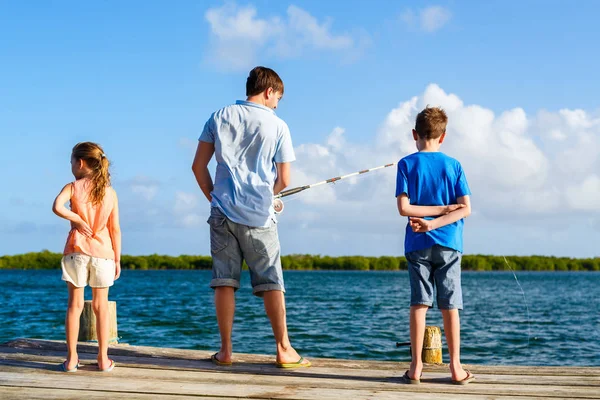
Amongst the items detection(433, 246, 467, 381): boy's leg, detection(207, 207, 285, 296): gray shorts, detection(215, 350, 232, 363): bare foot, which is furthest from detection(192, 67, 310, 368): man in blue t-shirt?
detection(433, 246, 467, 381): boy's leg

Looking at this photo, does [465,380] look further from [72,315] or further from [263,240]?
[72,315]

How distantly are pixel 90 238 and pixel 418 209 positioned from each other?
188 cm

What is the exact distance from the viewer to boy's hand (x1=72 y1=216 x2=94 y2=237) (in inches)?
157

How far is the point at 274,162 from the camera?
13.7 feet

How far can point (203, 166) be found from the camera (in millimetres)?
4195

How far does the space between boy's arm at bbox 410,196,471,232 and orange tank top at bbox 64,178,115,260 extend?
5.82 ft

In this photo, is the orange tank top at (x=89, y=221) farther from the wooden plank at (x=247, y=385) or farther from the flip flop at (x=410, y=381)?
the flip flop at (x=410, y=381)

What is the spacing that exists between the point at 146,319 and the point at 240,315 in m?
3.17

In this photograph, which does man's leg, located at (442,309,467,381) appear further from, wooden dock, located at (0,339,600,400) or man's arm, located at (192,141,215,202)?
man's arm, located at (192,141,215,202)

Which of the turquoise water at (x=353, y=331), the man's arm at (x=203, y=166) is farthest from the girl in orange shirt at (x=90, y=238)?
the turquoise water at (x=353, y=331)

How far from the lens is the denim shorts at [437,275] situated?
3.77 metres

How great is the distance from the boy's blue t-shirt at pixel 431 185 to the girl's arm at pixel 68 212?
1797 mm

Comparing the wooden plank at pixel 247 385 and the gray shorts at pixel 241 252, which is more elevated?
the gray shorts at pixel 241 252

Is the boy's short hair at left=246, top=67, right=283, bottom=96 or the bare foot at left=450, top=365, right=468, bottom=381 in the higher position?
the boy's short hair at left=246, top=67, right=283, bottom=96
